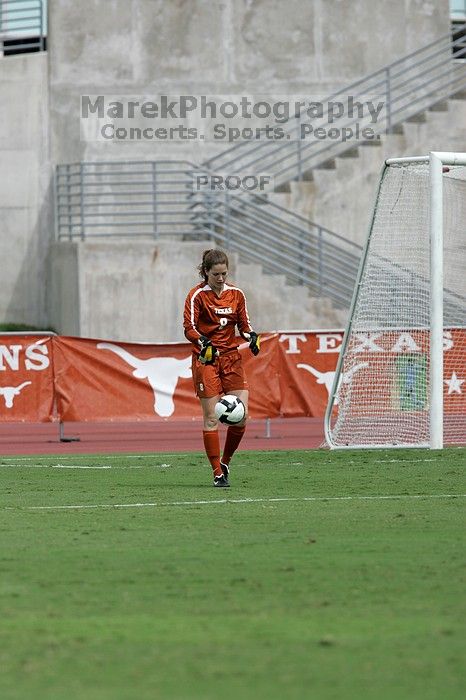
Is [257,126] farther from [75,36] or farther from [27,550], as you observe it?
[27,550]

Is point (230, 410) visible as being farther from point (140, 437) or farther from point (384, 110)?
point (384, 110)

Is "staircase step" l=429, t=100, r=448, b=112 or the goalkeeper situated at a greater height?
"staircase step" l=429, t=100, r=448, b=112

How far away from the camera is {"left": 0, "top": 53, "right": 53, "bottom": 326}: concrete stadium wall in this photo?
3319 centimetres

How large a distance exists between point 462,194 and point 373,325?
7.27ft

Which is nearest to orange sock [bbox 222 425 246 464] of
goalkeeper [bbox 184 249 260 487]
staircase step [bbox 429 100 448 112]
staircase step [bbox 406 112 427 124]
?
goalkeeper [bbox 184 249 260 487]

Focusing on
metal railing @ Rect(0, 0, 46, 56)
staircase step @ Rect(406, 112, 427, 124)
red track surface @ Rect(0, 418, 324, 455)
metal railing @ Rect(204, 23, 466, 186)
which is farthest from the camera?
metal railing @ Rect(0, 0, 46, 56)

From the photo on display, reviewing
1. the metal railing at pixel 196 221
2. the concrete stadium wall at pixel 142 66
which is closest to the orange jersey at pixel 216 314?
the metal railing at pixel 196 221

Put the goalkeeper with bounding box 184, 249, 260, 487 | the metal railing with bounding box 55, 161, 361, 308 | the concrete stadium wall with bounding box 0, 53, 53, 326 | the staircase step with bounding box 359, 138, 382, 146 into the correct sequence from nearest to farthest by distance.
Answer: the goalkeeper with bounding box 184, 249, 260, 487
the metal railing with bounding box 55, 161, 361, 308
the staircase step with bounding box 359, 138, 382, 146
the concrete stadium wall with bounding box 0, 53, 53, 326

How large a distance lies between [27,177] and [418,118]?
8.51 m

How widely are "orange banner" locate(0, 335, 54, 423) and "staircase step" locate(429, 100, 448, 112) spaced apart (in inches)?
640

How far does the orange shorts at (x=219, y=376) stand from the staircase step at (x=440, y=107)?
21366mm

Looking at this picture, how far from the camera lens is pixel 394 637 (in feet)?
19.0

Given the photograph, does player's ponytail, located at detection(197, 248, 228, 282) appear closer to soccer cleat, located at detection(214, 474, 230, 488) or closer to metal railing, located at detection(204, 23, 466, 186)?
soccer cleat, located at detection(214, 474, 230, 488)

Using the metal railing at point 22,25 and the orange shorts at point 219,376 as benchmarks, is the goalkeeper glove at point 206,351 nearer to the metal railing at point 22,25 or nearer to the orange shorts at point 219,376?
the orange shorts at point 219,376
